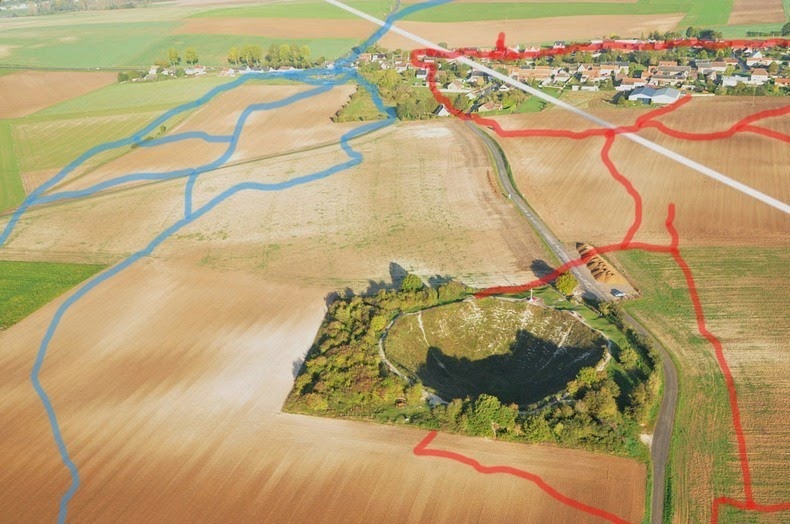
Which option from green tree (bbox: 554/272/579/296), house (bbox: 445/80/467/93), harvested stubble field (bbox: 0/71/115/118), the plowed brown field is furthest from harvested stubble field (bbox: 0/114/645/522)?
the plowed brown field

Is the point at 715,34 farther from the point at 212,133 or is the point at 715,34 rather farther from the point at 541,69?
the point at 212,133

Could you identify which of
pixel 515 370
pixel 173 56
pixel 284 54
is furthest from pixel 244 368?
pixel 173 56

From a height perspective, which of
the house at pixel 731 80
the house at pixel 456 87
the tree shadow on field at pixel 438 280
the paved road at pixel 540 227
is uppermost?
the house at pixel 731 80

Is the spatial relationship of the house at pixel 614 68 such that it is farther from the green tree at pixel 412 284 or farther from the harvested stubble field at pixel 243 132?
the green tree at pixel 412 284

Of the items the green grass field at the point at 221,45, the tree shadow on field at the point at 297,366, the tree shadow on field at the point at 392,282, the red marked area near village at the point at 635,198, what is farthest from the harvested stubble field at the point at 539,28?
the tree shadow on field at the point at 297,366

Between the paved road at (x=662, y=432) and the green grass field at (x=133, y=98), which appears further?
the green grass field at (x=133, y=98)

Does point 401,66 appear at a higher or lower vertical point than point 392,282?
higher
